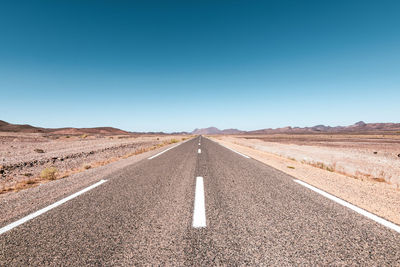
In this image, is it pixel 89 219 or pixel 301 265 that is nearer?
pixel 301 265

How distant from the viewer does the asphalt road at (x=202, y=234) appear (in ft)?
6.37

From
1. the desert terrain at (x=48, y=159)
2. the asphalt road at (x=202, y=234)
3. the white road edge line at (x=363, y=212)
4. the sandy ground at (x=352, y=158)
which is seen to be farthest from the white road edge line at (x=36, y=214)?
the sandy ground at (x=352, y=158)

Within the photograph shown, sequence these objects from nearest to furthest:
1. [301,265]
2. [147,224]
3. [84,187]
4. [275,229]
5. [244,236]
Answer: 1. [301,265]
2. [244,236]
3. [275,229]
4. [147,224]
5. [84,187]

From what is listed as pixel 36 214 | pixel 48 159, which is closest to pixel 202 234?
pixel 36 214

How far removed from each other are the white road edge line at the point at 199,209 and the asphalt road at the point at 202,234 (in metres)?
0.08

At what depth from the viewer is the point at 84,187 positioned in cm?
474

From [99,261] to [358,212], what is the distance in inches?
159

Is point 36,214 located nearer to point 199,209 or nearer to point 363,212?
point 199,209

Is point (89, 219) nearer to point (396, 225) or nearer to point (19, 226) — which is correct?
point (19, 226)

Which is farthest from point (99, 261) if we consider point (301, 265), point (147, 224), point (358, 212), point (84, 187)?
point (358, 212)

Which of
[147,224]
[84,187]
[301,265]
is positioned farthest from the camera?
[84,187]

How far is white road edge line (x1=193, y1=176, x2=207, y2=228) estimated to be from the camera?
271cm

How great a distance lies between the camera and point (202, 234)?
7.91 ft

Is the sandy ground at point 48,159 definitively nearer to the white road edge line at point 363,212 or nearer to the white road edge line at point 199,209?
the white road edge line at point 199,209
